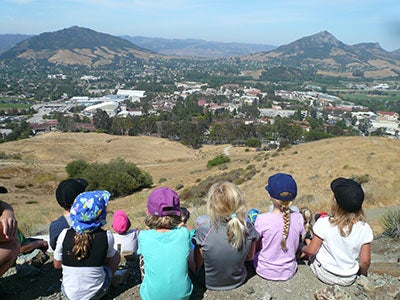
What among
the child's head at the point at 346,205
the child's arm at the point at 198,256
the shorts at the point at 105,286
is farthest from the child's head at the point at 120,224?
the child's head at the point at 346,205

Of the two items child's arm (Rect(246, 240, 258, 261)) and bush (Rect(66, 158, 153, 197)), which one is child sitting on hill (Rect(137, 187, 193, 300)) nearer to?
child's arm (Rect(246, 240, 258, 261))

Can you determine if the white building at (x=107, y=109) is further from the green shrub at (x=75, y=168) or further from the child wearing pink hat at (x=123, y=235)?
the child wearing pink hat at (x=123, y=235)

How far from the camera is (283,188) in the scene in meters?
3.29

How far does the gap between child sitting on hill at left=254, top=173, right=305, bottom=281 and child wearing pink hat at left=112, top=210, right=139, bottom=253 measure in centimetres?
161

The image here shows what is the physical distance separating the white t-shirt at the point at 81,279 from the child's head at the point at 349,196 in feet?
6.77

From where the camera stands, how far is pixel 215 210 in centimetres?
303

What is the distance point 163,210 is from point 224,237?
0.60 m

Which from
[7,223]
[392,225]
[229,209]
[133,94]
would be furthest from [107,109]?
[229,209]

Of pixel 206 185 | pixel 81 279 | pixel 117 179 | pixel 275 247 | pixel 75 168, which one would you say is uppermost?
pixel 275 247

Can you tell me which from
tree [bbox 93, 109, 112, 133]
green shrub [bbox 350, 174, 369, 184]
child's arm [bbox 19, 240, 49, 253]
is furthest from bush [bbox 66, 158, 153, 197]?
tree [bbox 93, 109, 112, 133]

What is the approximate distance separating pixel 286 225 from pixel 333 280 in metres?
0.75

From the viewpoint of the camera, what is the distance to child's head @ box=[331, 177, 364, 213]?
3.06 metres

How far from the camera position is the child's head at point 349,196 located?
120 inches

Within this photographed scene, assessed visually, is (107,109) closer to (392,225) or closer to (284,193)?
(392,225)
